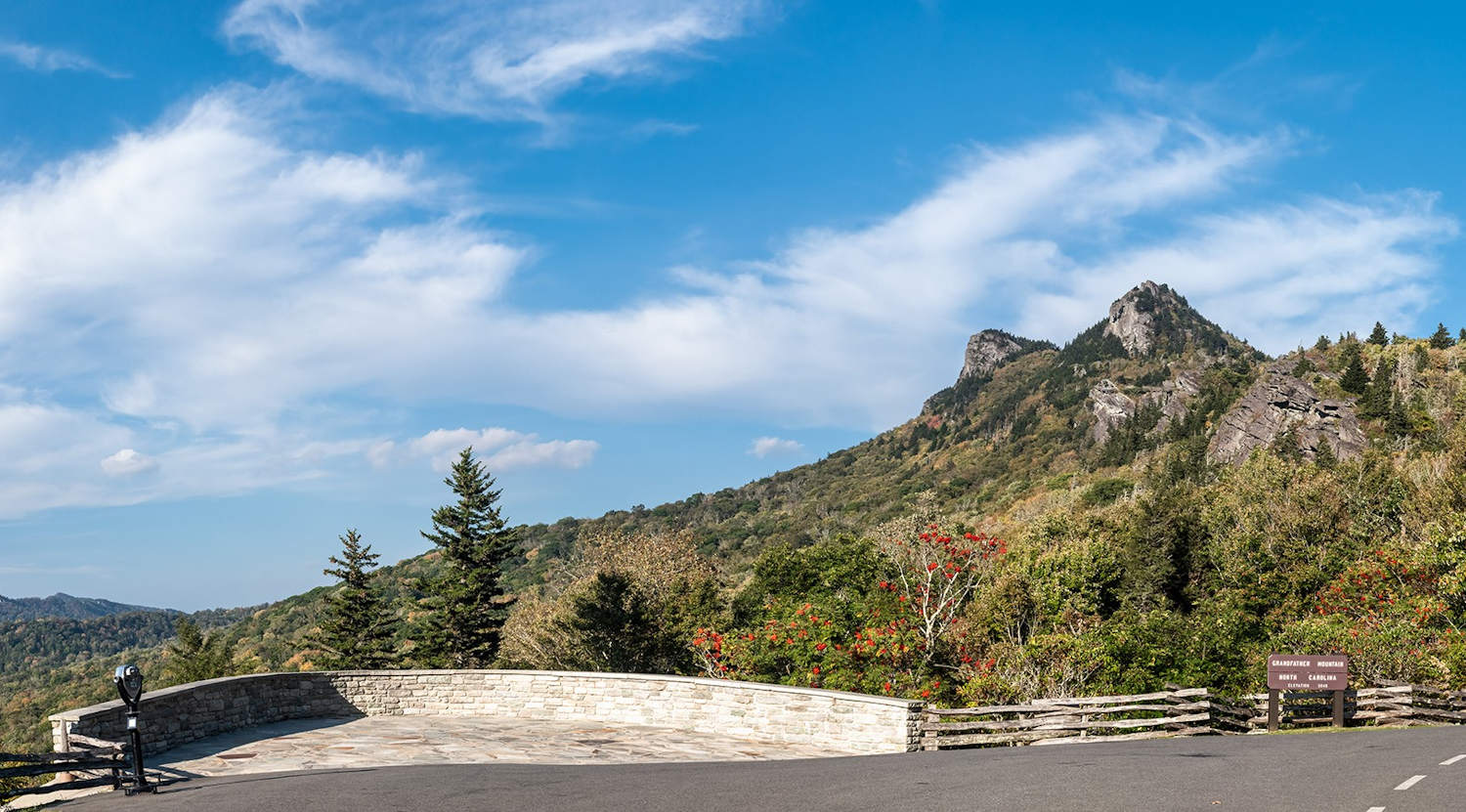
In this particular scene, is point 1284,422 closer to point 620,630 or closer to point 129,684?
point 620,630

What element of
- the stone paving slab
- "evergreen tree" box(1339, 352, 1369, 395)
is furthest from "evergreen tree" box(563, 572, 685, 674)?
"evergreen tree" box(1339, 352, 1369, 395)

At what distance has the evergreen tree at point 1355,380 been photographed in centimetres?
8862

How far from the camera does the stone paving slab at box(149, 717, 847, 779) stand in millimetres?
14781

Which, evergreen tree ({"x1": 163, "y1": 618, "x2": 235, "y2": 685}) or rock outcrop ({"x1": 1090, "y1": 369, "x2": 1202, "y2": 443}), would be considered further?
rock outcrop ({"x1": 1090, "y1": 369, "x2": 1202, "y2": 443})

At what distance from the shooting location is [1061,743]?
17500 mm

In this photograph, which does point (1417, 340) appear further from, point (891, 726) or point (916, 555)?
point (891, 726)

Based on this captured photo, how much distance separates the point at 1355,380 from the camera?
3524 inches

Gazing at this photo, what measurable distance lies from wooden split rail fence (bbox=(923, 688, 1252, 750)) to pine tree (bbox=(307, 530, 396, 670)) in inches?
1401

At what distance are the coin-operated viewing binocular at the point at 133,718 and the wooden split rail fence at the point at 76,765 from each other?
0.24 metres

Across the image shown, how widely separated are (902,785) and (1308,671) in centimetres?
1355

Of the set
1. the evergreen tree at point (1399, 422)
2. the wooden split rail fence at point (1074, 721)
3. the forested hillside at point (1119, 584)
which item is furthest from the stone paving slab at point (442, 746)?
the evergreen tree at point (1399, 422)

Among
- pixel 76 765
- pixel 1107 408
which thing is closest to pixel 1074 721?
pixel 76 765

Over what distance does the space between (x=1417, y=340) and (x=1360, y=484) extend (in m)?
103

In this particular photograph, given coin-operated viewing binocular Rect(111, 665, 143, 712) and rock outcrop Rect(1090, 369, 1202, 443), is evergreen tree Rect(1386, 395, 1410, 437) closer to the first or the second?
rock outcrop Rect(1090, 369, 1202, 443)
